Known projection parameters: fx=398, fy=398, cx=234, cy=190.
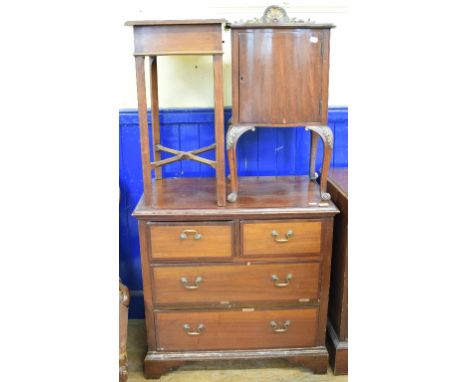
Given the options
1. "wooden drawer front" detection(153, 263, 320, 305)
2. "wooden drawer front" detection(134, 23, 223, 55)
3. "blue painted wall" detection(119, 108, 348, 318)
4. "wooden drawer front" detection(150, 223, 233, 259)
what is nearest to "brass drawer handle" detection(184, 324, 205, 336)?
"wooden drawer front" detection(153, 263, 320, 305)

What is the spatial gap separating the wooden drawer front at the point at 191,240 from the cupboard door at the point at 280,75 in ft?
1.79

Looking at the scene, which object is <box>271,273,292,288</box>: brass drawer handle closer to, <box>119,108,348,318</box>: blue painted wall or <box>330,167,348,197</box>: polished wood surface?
<box>330,167,348,197</box>: polished wood surface

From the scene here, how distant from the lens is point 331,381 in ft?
6.76

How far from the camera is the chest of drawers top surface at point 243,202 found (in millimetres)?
1867

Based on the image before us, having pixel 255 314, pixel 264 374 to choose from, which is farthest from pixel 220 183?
pixel 264 374

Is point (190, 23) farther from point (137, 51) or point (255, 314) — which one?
point (255, 314)

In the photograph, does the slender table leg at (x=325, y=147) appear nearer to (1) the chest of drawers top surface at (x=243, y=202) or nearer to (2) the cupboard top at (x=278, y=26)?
(1) the chest of drawers top surface at (x=243, y=202)

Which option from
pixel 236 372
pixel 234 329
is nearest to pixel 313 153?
pixel 234 329

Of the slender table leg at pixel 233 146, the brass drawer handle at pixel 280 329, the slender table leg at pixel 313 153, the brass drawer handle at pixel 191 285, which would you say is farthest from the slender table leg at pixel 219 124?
the brass drawer handle at pixel 280 329

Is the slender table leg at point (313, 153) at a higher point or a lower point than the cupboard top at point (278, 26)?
lower

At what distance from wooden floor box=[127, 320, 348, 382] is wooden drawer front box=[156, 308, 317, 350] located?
0.17 meters

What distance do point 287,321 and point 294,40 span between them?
1.37 metres

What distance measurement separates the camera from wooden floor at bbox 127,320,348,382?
2.09 m

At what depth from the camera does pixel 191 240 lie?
1905 mm
